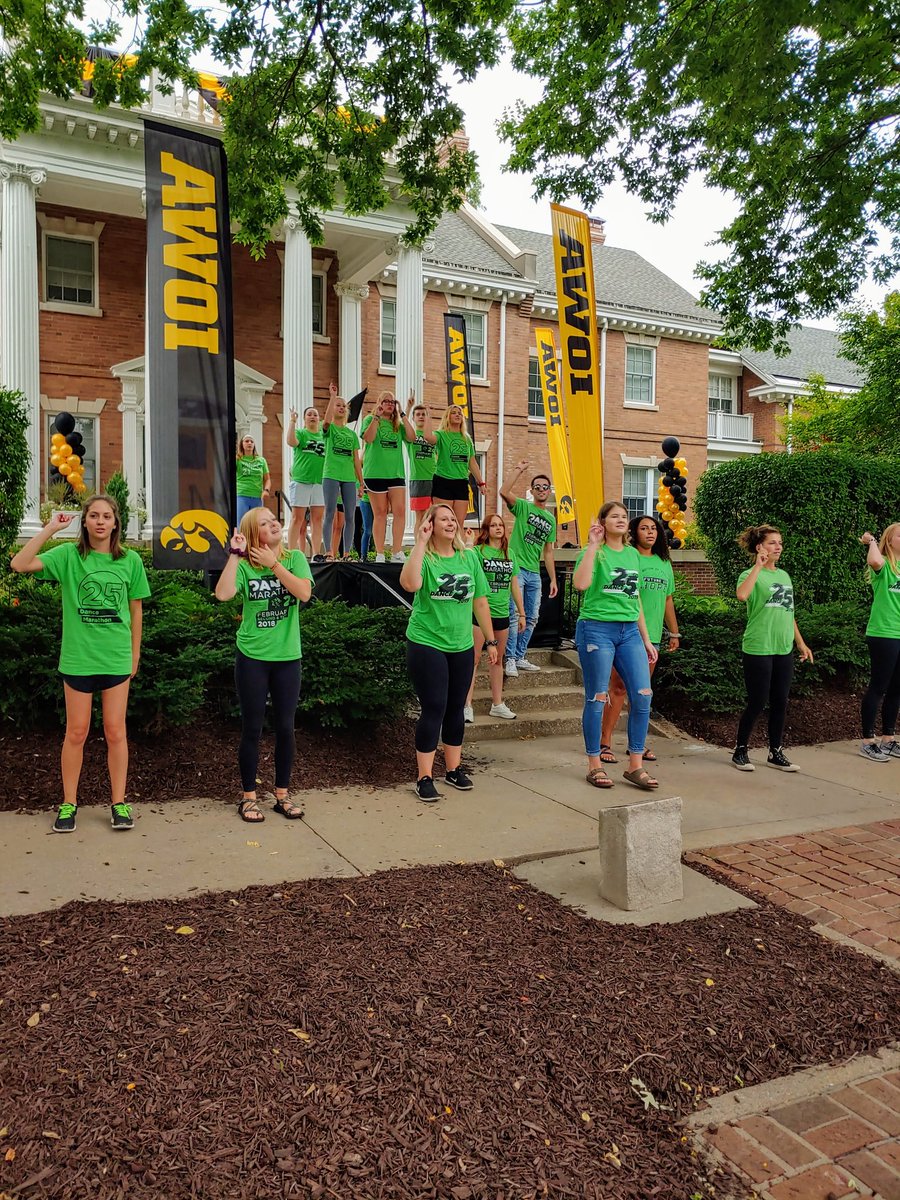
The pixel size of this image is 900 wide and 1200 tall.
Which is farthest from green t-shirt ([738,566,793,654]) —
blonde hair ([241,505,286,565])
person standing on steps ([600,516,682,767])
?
blonde hair ([241,505,286,565])

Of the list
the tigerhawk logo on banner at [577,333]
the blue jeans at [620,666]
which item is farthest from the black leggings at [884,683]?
the tigerhawk logo on banner at [577,333]

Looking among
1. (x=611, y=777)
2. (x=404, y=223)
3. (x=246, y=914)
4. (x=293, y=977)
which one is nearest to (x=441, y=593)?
(x=611, y=777)

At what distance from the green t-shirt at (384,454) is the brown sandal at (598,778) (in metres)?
4.58

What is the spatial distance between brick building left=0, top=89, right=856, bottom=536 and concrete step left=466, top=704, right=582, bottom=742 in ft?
31.5

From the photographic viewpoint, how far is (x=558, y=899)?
13.3 feet

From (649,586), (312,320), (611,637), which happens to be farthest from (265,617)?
(312,320)

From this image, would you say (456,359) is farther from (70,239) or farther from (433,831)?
(433,831)

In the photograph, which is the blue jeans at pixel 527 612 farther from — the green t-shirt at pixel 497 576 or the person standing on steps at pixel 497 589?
the green t-shirt at pixel 497 576

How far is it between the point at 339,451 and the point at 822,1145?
25.4 ft

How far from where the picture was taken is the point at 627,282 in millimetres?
28516

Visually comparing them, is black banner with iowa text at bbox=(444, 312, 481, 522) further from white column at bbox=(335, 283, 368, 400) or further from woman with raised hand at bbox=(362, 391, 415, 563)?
woman with raised hand at bbox=(362, 391, 415, 563)

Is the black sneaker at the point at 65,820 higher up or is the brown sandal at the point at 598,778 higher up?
the black sneaker at the point at 65,820

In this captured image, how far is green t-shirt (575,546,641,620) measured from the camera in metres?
6.05

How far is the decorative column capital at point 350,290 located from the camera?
762 inches
